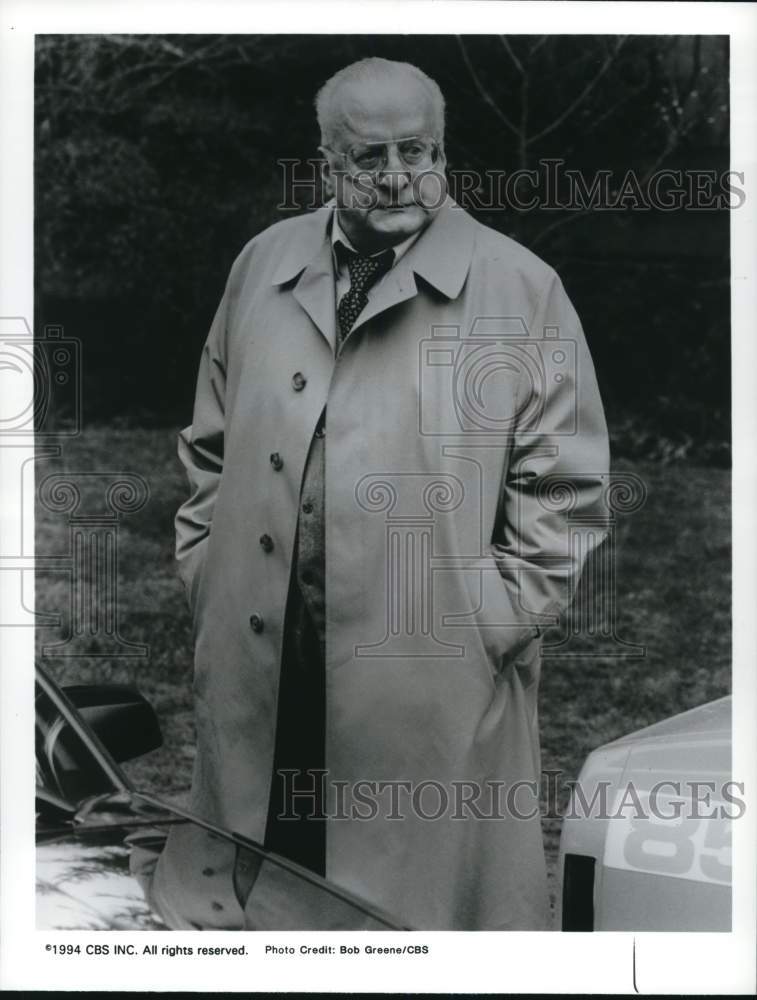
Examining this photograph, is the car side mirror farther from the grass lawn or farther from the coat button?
the coat button

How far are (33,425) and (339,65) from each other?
1392 millimetres

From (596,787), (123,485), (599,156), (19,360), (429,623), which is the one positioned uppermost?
(599,156)

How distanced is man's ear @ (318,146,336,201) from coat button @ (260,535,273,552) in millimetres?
996

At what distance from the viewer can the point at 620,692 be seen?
4.45 meters

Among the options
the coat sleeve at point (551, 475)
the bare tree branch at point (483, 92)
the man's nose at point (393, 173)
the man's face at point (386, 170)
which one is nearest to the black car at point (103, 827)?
the coat sleeve at point (551, 475)

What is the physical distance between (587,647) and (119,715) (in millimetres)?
1410

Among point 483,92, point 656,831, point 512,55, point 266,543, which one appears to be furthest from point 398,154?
point 656,831

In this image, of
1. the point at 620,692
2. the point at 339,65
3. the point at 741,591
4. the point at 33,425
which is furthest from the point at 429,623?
the point at 339,65

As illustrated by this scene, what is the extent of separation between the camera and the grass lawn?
14.4 feet

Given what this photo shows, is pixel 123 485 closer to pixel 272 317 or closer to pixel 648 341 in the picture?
pixel 272 317

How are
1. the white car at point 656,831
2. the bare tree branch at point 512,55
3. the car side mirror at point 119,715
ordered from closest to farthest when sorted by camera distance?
the white car at point 656,831, the bare tree branch at point 512,55, the car side mirror at point 119,715

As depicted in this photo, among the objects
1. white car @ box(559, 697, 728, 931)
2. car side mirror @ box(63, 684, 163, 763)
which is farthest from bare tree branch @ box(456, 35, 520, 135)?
car side mirror @ box(63, 684, 163, 763)

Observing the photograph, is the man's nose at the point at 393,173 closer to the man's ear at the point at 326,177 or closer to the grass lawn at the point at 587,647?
the man's ear at the point at 326,177

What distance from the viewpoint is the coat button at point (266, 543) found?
14.0ft
